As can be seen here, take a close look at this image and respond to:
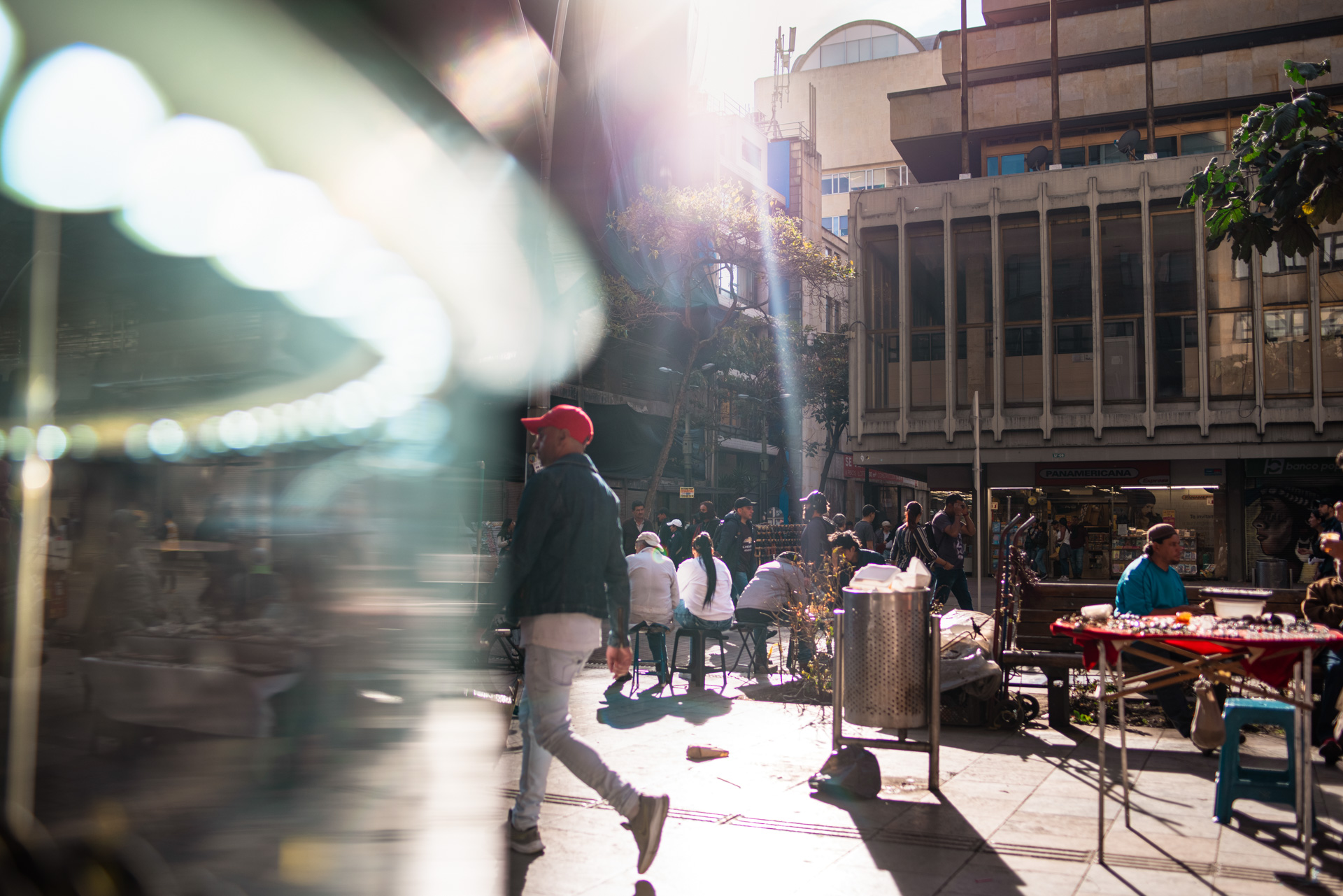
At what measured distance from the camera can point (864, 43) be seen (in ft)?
209

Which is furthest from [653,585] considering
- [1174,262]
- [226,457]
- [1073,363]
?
[1174,262]

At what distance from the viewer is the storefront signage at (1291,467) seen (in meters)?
26.5

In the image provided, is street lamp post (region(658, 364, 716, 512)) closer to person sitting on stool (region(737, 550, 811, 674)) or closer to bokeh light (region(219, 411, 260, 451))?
person sitting on stool (region(737, 550, 811, 674))

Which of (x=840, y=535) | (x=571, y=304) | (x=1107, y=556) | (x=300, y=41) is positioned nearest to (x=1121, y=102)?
(x=1107, y=556)

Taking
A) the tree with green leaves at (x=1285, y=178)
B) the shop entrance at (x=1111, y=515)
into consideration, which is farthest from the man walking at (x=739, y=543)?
the shop entrance at (x=1111, y=515)

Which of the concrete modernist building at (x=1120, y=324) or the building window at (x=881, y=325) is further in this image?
the building window at (x=881, y=325)

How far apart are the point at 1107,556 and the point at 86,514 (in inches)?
1188

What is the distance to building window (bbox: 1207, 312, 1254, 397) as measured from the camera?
2662cm

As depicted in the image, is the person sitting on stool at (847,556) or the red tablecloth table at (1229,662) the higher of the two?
the person sitting on stool at (847,556)

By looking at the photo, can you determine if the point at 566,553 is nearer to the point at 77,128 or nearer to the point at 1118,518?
the point at 77,128

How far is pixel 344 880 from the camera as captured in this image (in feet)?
14.6

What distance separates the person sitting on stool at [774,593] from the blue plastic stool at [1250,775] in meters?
4.82

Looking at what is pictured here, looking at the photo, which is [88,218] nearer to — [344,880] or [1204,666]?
[344,880]

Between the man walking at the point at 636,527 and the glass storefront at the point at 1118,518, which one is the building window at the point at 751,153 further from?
the man walking at the point at 636,527
